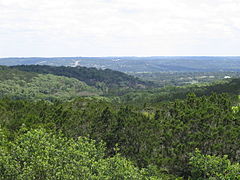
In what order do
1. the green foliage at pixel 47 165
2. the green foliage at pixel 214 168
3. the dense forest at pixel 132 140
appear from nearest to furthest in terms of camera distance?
1. the green foliage at pixel 47 165
2. the dense forest at pixel 132 140
3. the green foliage at pixel 214 168

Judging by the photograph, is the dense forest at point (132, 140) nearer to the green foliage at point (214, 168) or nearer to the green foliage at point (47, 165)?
the green foliage at point (214, 168)

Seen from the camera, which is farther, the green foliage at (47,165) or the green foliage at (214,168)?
the green foliage at (214,168)

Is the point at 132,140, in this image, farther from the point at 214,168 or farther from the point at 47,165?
the point at 47,165

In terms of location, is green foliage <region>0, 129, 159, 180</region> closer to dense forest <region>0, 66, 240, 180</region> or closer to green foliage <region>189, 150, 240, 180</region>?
dense forest <region>0, 66, 240, 180</region>

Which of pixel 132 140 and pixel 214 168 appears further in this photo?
pixel 132 140

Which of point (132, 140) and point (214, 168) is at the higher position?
point (132, 140)

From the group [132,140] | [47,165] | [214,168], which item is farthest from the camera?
[132,140]

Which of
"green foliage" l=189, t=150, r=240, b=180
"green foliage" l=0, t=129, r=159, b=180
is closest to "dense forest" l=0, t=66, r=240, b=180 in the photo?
"green foliage" l=189, t=150, r=240, b=180

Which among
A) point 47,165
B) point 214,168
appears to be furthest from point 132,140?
point 47,165

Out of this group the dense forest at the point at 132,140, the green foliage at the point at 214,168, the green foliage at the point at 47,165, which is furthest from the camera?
the green foliage at the point at 214,168

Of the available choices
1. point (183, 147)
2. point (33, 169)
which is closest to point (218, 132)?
point (183, 147)

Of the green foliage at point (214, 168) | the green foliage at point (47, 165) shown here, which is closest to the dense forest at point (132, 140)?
the green foliage at point (214, 168)

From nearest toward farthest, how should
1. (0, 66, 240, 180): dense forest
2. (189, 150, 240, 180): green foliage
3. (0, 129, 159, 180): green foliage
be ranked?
(0, 129, 159, 180): green foliage < (0, 66, 240, 180): dense forest < (189, 150, 240, 180): green foliage

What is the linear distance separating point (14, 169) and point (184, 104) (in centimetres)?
5110
